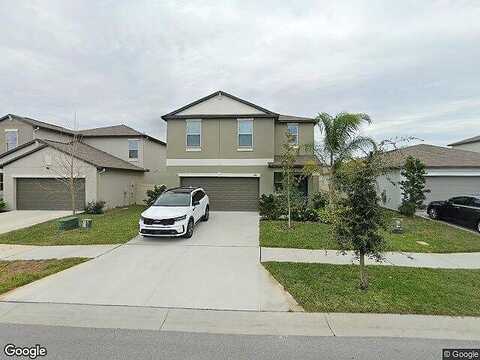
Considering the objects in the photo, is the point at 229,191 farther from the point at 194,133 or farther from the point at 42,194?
the point at 42,194

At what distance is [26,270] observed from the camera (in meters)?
7.02

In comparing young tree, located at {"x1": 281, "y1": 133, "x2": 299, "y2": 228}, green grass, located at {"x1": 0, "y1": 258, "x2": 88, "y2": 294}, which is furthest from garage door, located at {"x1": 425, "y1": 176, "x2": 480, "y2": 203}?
green grass, located at {"x1": 0, "y1": 258, "x2": 88, "y2": 294}

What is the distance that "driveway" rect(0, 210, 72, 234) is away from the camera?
12.8 m

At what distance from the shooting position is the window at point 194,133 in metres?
17.9

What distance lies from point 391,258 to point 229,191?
1115cm

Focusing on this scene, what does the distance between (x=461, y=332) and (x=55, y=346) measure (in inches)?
223

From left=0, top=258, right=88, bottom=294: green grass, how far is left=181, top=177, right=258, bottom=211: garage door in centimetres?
1052

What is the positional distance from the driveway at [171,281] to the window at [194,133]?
30.7 ft

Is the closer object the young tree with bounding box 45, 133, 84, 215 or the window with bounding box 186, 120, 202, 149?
the young tree with bounding box 45, 133, 84, 215

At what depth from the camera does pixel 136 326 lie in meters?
4.36

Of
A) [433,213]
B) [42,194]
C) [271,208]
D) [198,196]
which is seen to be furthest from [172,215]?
[433,213]

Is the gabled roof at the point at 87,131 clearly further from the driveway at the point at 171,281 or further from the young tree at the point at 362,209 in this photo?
the young tree at the point at 362,209

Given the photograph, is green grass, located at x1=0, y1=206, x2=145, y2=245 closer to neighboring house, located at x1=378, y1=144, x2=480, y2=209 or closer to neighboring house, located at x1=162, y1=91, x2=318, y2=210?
neighboring house, located at x1=162, y1=91, x2=318, y2=210

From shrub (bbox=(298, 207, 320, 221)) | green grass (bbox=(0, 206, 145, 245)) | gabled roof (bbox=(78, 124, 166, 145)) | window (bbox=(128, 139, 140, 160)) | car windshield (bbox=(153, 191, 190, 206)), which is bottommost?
green grass (bbox=(0, 206, 145, 245))
